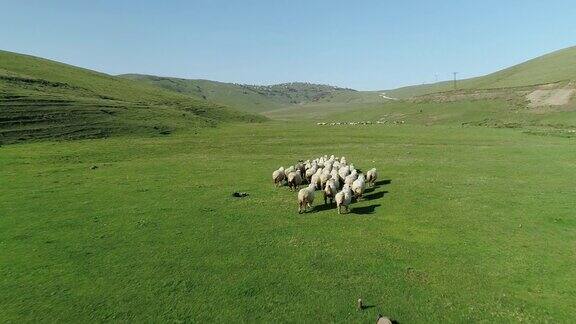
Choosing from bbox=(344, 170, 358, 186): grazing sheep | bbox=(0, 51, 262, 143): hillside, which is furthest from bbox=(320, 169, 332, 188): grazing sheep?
bbox=(0, 51, 262, 143): hillside

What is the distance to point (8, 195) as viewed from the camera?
110 ft

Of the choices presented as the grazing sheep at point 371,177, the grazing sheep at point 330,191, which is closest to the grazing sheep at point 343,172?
the grazing sheep at point 371,177

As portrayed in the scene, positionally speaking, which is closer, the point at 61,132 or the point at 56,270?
the point at 56,270

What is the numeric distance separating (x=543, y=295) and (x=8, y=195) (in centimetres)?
3548

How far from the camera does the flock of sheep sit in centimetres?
2811

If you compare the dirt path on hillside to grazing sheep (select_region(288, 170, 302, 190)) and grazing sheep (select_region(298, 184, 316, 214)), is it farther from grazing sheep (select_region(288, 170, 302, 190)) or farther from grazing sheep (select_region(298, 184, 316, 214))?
grazing sheep (select_region(298, 184, 316, 214))

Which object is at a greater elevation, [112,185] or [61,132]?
[61,132]

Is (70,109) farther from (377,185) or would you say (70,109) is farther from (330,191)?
(330,191)

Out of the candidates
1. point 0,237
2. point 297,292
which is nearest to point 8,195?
point 0,237

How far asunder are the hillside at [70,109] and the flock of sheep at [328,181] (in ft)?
151

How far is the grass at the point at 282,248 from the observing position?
16.3m

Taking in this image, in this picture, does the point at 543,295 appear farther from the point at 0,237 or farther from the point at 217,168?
the point at 217,168

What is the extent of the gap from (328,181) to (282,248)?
30.5 feet

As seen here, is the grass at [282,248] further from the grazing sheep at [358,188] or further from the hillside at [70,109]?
the hillside at [70,109]
